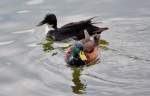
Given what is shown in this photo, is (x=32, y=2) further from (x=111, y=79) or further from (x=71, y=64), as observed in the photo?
(x=111, y=79)

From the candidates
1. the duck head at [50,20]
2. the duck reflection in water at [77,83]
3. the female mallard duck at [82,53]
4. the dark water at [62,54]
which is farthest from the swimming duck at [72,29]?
the duck reflection in water at [77,83]

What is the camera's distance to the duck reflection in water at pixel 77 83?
40.1 ft

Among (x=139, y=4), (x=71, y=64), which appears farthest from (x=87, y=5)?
(x=71, y=64)

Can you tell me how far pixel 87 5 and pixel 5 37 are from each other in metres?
3.16

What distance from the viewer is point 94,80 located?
12.6 m

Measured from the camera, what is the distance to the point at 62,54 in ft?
48.0

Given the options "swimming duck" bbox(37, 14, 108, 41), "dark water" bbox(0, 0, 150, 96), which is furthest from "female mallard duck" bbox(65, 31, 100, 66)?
"swimming duck" bbox(37, 14, 108, 41)

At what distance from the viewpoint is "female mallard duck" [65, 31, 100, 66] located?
13867 millimetres

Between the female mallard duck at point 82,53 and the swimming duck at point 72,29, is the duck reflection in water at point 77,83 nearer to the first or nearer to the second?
the female mallard duck at point 82,53

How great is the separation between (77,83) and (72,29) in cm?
349

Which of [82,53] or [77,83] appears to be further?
[82,53]

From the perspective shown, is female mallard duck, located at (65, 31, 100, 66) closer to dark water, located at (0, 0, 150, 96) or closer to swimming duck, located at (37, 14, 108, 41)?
dark water, located at (0, 0, 150, 96)

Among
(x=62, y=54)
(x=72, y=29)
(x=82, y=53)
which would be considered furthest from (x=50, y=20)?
(x=82, y=53)

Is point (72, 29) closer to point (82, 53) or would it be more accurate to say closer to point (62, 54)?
point (62, 54)
